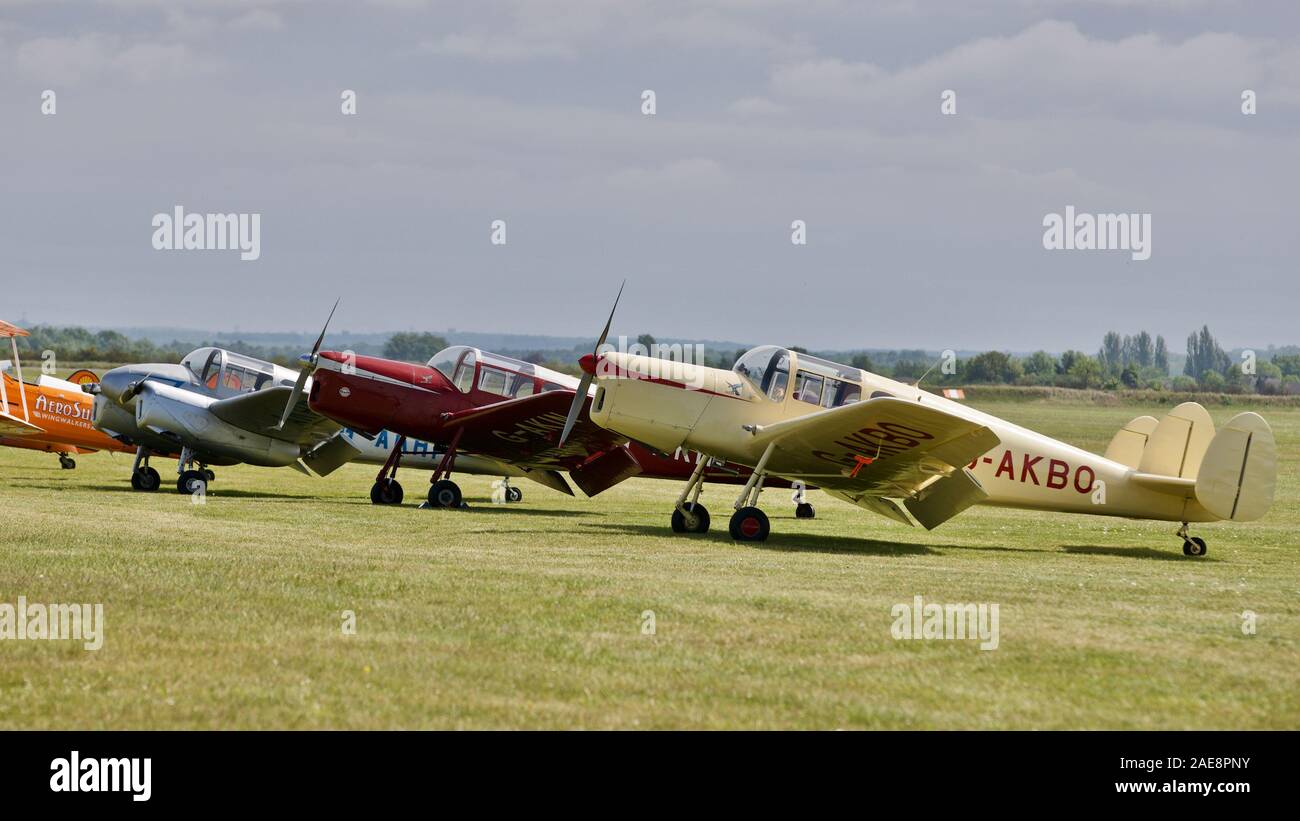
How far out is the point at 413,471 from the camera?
1463 inches

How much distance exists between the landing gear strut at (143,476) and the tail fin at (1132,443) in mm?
17071

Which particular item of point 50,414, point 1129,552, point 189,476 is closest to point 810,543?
point 1129,552

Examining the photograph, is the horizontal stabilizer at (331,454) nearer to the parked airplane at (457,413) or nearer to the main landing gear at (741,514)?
the parked airplane at (457,413)

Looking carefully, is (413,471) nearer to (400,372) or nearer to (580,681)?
(400,372)

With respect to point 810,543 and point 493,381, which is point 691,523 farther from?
point 493,381

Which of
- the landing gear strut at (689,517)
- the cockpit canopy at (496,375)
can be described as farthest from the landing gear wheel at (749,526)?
the cockpit canopy at (496,375)

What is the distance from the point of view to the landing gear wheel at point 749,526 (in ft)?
56.0

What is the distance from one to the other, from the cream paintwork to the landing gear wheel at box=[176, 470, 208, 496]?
9.95 metres

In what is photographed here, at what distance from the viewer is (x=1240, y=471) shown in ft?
57.0

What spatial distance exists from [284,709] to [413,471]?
100 feet

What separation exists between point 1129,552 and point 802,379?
4.84 metres

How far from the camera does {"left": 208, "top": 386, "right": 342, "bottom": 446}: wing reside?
25141 mm

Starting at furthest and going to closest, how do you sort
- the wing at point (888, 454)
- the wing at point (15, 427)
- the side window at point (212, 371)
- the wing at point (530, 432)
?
the wing at point (15, 427) → the side window at point (212, 371) → the wing at point (530, 432) → the wing at point (888, 454)
